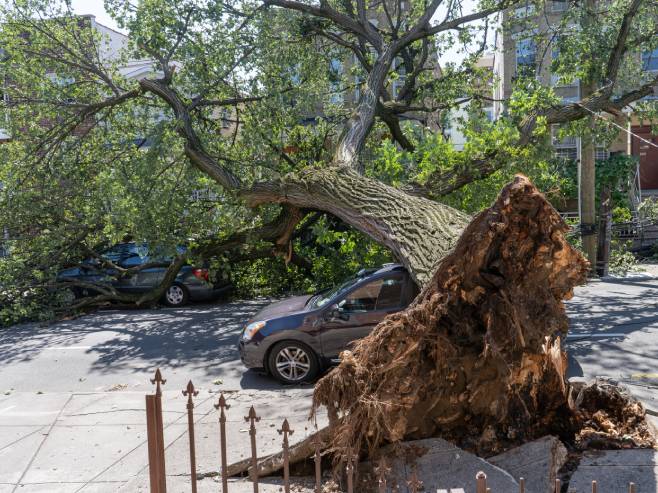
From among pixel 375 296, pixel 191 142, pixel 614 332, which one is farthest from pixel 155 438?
pixel 191 142

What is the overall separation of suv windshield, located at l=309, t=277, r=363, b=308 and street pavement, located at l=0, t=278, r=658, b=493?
1231 millimetres

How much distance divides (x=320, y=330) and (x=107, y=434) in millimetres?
3071

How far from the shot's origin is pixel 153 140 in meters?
12.6

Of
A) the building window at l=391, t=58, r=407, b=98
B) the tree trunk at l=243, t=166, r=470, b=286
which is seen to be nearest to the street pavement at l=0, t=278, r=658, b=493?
the tree trunk at l=243, t=166, r=470, b=286

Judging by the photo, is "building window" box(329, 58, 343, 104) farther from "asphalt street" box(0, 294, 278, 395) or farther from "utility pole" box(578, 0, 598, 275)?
"utility pole" box(578, 0, 598, 275)

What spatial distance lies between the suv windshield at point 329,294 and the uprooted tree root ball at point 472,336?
3.95m

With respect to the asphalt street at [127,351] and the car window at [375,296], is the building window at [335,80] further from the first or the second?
the car window at [375,296]

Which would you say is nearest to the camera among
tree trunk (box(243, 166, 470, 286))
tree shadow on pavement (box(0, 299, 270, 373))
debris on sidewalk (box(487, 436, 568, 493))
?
debris on sidewalk (box(487, 436, 568, 493))

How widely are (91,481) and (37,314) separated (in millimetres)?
10034

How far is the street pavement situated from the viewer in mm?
5766

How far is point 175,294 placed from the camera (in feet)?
51.9

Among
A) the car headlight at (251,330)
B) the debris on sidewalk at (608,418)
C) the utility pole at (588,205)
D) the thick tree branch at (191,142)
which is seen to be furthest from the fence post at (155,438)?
the utility pole at (588,205)

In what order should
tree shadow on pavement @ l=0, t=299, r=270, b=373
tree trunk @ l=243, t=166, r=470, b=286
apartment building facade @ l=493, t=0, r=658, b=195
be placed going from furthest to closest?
apartment building facade @ l=493, t=0, r=658, b=195 < tree shadow on pavement @ l=0, t=299, r=270, b=373 < tree trunk @ l=243, t=166, r=470, b=286

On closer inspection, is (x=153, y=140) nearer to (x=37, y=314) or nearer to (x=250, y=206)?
(x=250, y=206)
